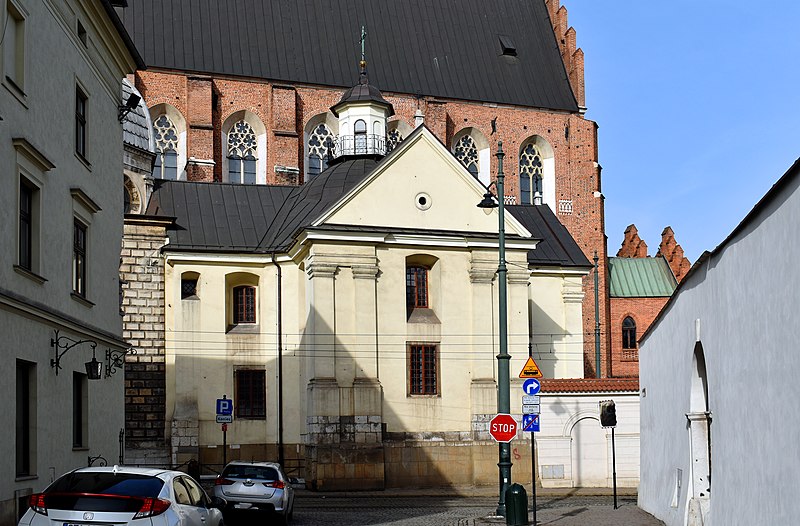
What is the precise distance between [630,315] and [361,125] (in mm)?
20287

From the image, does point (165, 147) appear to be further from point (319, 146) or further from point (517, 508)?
point (517, 508)

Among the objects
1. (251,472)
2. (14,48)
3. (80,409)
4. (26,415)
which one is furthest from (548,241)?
(14,48)

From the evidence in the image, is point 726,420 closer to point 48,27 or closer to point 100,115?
point 48,27

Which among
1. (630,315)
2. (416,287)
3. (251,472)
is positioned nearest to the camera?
(251,472)

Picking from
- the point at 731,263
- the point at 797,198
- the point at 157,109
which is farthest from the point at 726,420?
the point at 157,109

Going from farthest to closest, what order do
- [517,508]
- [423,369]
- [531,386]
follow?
[423,369]
[531,386]
[517,508]

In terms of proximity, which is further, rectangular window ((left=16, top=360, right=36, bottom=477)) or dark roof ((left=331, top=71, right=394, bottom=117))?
dark roof ((left=331, top=71, right=394, bottom=117))

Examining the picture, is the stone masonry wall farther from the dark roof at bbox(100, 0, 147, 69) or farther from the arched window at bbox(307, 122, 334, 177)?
the dark roof at bbox(100, 0, 147, 69)

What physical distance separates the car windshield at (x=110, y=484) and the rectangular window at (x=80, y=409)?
8.30 m

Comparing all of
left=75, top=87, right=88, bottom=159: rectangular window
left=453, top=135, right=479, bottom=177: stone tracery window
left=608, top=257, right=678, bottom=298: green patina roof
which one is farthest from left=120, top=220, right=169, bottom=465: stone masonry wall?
left=608, top=257, right=678, bottom=298: green patina roof

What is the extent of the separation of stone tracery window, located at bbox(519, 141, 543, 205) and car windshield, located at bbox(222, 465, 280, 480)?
1374 inches

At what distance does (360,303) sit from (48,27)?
20.1m

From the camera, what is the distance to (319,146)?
2152 inches

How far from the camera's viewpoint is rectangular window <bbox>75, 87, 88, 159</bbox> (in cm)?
2175
